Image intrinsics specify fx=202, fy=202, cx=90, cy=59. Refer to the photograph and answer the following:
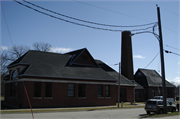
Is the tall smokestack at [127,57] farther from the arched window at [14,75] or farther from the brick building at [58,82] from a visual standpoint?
the arched window at [14,75]

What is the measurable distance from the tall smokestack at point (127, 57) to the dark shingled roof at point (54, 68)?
15.6 meters

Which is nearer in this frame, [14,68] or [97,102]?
[14,68]

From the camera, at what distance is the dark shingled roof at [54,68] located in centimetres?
2956

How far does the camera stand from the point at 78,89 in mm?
32000

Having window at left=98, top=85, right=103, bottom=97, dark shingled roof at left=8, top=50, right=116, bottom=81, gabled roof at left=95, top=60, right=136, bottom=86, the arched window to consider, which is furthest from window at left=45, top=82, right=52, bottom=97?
gabled roof at left=95, top=60, right=136, bottom=86

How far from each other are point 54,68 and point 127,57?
24633 millimetres

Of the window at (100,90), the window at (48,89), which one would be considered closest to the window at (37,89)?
the window at (48,89)

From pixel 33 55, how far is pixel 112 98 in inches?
607

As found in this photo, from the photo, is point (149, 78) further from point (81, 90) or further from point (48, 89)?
point (48, 89)

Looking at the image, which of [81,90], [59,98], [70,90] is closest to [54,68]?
[70,90]

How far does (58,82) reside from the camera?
30047 millimetres

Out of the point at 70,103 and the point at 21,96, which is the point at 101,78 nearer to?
the point at 70,103

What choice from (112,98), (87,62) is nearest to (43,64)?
(87,62)

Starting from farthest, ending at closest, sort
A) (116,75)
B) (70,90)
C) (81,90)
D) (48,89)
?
(116,75) → (81,90) → (70,90) → (48,89)
